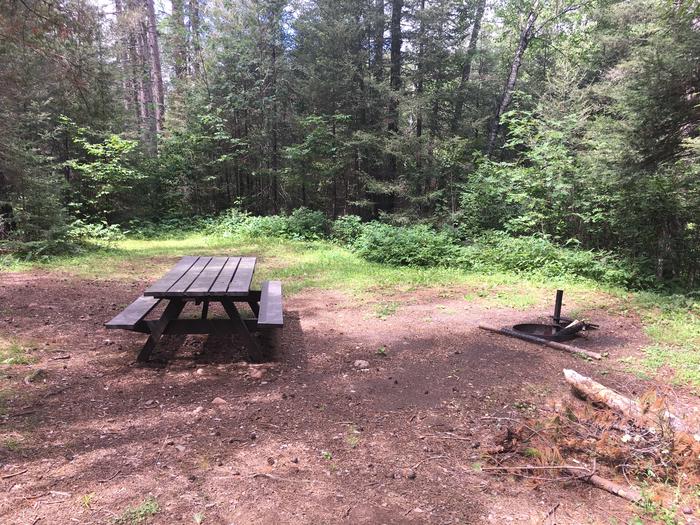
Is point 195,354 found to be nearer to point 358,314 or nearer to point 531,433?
point 358,314

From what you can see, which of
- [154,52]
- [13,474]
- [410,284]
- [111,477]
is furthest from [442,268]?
[154,52]

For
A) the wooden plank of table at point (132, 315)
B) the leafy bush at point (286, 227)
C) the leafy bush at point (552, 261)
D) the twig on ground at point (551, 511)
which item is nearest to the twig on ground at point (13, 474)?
the wooden plank of table at point (132, 315)

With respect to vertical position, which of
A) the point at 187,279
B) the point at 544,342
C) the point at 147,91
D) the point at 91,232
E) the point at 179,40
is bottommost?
the point at 544,342

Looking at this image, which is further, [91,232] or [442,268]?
[91,232]

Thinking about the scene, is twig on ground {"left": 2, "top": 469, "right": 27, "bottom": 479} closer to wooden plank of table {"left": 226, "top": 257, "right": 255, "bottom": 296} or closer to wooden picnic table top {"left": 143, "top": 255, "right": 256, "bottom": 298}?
wooden picnic table top {"left": 143, "top": 255, "right": 256, "bottom": 298}

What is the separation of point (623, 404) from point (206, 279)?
3642 mm

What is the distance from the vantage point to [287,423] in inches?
118

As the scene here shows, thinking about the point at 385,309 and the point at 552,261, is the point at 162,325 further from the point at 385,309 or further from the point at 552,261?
the point at 552,261

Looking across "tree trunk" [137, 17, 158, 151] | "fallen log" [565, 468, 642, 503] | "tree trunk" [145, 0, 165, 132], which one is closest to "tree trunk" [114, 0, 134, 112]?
"tree trunk" [137, 17, 158, 151]

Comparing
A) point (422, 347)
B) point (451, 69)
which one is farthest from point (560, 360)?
point (451, 69)

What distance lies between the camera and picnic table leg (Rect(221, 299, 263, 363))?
3980mm

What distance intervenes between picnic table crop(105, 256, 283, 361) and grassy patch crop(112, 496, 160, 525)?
1.76 meters

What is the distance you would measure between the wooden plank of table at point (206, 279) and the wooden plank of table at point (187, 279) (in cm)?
4

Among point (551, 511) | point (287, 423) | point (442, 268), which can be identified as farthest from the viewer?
point (442, 268)
